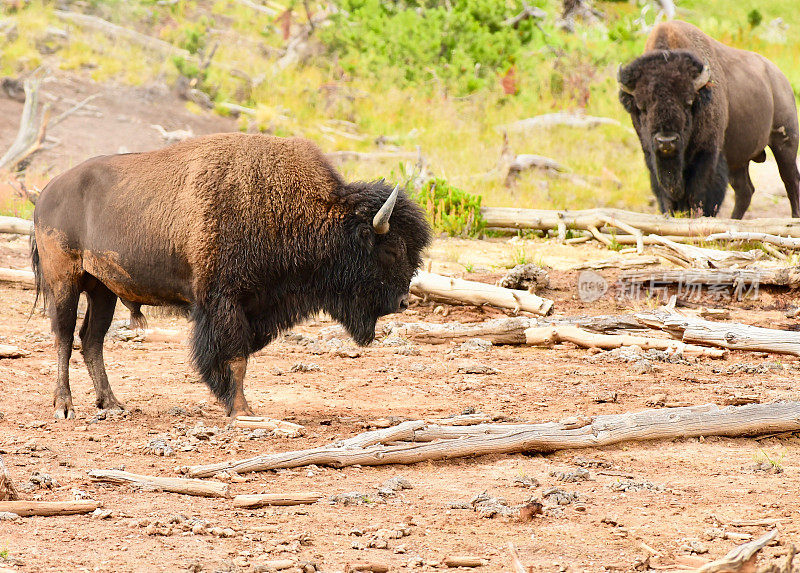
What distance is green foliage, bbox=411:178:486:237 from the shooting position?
12312 millimetres

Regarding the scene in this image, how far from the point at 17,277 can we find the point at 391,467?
19.9 ft

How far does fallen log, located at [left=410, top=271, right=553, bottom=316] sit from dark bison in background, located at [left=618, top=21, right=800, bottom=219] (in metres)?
3.62

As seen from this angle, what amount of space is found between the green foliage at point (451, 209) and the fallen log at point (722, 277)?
3.31 metres

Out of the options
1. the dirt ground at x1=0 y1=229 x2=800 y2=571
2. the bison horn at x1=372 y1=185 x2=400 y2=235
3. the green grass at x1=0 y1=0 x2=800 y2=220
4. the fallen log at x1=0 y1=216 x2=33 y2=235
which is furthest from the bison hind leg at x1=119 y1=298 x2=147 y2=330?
the green grass at x1=0 y1=0 x2=800 y2=220

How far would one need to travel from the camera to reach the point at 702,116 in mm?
11688

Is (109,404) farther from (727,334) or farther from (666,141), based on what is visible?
(666,141)

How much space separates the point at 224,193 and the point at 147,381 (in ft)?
6.70

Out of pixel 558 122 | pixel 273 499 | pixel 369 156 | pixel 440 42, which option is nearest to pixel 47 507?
→ pixel 273 499

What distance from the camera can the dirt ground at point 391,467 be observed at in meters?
3.81

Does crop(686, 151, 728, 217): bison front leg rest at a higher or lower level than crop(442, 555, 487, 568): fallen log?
higher

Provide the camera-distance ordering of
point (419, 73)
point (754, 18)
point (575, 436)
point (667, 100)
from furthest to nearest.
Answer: point (754, 18) < point (419, 73) < point (667, 100) < point (575, 436)

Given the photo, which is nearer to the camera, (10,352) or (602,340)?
(10,352)

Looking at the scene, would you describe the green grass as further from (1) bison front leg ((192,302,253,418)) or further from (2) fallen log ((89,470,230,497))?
(2) fallen log ((89,470,230,497))

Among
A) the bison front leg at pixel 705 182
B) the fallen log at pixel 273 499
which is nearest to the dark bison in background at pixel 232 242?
the fallen log at pixel 273 499
